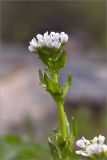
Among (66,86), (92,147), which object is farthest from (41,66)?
(92,147)

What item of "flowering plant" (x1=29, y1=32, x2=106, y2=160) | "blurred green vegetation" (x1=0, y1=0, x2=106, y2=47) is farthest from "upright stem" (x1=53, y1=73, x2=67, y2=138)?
"blurred green vegetation" (x1=0, y1=0, x2=106, y2=47)

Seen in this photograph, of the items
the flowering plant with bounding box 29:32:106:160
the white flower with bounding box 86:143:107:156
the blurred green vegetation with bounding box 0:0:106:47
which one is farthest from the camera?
the blurred green vegetation with bounding box 0:0:106:47

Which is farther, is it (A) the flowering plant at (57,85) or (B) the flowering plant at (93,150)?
(A) the flowering plant at (57,85)

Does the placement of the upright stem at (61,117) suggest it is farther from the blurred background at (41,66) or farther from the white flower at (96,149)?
the blurred background at (41,66)

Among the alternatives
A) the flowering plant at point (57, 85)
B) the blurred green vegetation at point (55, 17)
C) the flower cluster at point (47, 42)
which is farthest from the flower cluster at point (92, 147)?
the blurred green vegetation at point (55, 17)

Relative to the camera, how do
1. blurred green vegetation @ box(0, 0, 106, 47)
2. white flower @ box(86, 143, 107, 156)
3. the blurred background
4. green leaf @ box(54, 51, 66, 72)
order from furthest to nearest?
1. blurred green vegetation @ box(0, 0, 106, 47)
2. the blurred background
3. green leaf @ box(54, 51, 66, 72)
4. white flower @ box(86, 143, 107, 156)

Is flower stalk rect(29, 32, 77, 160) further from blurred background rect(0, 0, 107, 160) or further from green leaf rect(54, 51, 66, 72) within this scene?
blurred background rect(0, 0, 107, 160)

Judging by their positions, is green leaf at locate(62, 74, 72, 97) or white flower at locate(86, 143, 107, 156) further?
green leaf at locate(62, 74, 72, 97)
